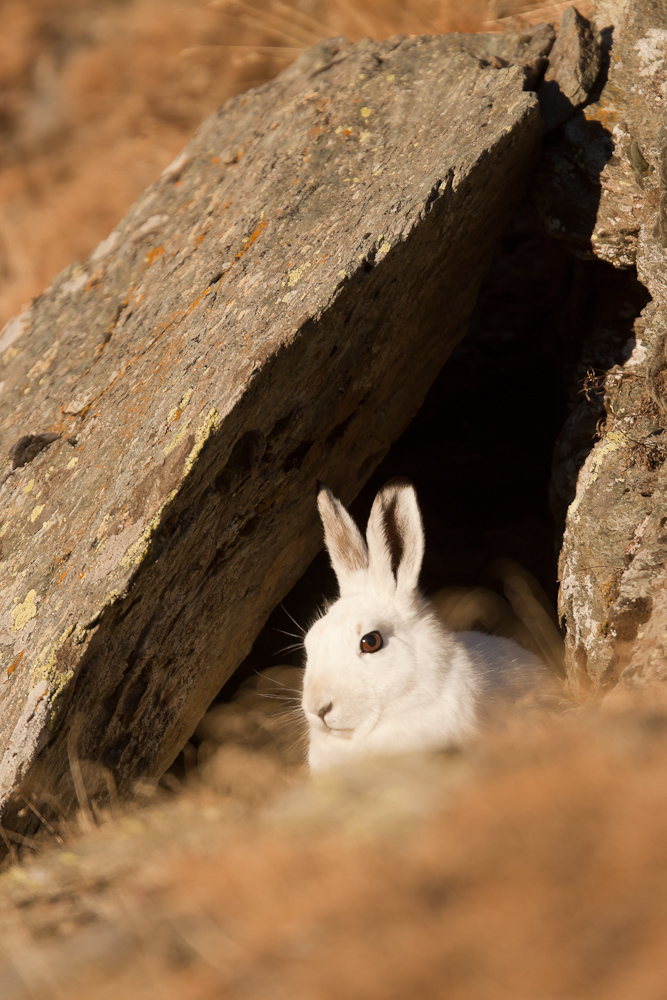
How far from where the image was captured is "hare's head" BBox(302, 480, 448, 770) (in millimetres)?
3635

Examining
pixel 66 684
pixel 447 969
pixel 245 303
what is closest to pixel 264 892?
pixel 447 969

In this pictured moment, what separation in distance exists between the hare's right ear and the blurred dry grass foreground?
11.3 feet

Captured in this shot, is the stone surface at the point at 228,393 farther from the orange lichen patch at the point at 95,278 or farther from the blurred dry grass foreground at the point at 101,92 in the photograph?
the blurred dry grass foreground at the point at 101,92

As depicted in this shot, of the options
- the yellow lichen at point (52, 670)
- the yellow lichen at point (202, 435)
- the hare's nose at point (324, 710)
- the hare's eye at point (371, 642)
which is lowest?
the hare's nose at point (324, 710)

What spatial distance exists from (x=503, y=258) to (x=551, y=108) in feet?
9.21

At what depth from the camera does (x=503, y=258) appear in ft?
24.3

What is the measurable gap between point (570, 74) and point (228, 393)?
313 cm

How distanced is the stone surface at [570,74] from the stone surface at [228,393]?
316mm

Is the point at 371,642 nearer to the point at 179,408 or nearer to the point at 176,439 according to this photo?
the point at 176,439

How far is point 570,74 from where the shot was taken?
4.60m

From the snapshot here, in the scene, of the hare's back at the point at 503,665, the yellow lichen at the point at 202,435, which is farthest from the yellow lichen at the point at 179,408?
the hare's back at the point at 503,665

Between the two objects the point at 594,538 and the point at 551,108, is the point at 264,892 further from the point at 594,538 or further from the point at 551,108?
the point at 551,108

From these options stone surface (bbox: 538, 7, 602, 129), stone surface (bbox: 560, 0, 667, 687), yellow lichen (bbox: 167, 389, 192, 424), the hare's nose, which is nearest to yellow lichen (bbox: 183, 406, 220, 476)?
yellow lichen (bbox: 167, 389, 192, 424)

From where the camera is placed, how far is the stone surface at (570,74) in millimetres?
4586
